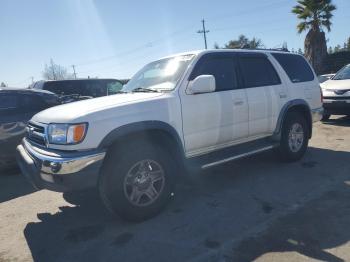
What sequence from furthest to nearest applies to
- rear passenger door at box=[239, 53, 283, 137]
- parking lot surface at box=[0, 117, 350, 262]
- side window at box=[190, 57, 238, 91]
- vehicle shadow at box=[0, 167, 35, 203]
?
vehicle shadow at box=[0, 167, 35, 203], rear passenger door at box=[239, 53, 283, 137], side window at box=[190, 57, 238, 91], parking lot surface at box=[0, 117, 350, 262]

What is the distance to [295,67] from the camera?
6.37 metres

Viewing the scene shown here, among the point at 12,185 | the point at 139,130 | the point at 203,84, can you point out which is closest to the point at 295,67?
the point at 203,84

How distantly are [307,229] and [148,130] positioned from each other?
195cm

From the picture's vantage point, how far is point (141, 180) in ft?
13.4

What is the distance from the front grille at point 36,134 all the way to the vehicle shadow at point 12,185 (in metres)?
1.41

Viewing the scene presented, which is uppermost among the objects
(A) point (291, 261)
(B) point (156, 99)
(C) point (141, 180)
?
(B) point (156, 99)

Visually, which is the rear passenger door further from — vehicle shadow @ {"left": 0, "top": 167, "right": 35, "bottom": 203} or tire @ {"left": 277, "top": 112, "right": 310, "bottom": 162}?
vehicle shadow @ {"left": 0, "top": 167, "right": 35, "bottom": 203}

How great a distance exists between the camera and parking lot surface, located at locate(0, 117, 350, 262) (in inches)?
134

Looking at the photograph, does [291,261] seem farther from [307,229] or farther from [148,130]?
[148,130]

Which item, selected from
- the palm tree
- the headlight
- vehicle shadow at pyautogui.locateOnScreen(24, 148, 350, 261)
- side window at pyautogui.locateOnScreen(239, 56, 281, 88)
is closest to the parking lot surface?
vehicle shadow at pyautogui.locateOnScreen(24, 148, 350, 261)

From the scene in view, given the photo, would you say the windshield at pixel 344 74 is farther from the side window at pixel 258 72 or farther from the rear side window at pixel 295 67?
the side window at pixel 258 72

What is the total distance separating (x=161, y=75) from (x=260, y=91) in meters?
1.57

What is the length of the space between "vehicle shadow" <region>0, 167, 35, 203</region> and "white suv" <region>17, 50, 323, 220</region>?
132 centimetres

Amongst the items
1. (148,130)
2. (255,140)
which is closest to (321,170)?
(255,140)
